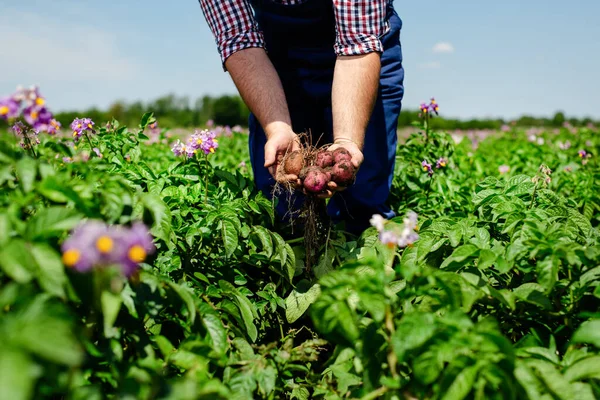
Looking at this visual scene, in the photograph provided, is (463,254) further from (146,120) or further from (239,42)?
(146,120)

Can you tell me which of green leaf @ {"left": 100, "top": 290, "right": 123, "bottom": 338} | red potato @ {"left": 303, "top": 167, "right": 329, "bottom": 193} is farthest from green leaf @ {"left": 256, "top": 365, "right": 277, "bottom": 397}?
red potato @ {"left": 303, "top": 167, "right": 329, "bottom": 193}

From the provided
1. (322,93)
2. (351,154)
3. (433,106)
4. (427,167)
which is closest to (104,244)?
(351,154)

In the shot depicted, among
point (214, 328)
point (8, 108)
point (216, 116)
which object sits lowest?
point (216, 116)

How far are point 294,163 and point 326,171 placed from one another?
0.16 m

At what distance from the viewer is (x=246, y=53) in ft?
7.61

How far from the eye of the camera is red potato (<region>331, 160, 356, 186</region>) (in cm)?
193

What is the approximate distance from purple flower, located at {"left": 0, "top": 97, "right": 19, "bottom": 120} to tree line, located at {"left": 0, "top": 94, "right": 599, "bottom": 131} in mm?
7535

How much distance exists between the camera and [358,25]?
7.34ft

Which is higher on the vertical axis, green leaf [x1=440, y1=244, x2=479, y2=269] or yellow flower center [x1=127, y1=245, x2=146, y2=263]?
yellow flower center [x1=127, y1=245, x2=146, y2=263]

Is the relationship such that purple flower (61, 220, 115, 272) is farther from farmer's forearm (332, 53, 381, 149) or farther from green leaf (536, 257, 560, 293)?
farmer's forearm (332, 53, 381, 149)

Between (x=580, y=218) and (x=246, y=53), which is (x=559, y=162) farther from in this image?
(x=246, y=53)

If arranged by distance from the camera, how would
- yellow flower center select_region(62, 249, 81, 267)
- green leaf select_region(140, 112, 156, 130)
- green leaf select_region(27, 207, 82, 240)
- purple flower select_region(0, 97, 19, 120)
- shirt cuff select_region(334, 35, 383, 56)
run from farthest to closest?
green leaf select_region(140, 112, 156, 130) → shirt cuff select_region(334, 35, 383, 56) → purple flower select_region(0, 97, 19, 120) → green leaf select_region(27, 207, 82, 240) → yellow flower center select_region(62, 249, 81, 267)

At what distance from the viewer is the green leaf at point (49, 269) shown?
3.16 ft

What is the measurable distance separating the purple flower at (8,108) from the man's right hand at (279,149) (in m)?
1.04
